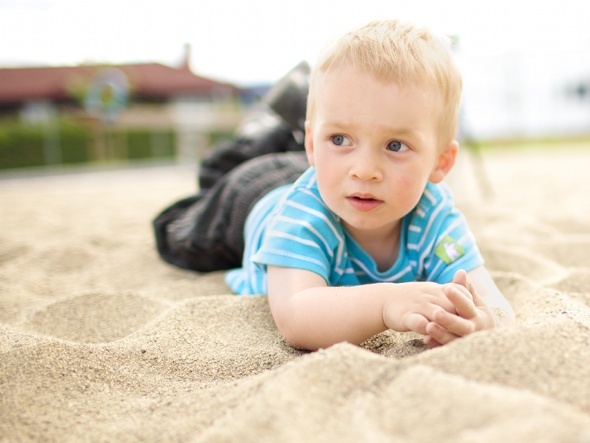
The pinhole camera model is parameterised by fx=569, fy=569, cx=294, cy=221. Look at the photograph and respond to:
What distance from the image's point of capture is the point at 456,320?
80 cm

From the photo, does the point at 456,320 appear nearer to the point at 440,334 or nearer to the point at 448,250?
the point at 440,334

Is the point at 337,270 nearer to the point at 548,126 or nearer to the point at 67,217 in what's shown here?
the point at 67,217

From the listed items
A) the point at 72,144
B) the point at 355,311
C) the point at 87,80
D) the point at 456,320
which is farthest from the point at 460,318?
the point at 87,80

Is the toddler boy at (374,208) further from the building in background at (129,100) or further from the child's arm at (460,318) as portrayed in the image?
the building in background at (129,100)

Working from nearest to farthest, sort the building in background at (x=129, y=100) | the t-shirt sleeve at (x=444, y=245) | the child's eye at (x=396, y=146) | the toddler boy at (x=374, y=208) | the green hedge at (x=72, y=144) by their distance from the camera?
the toddler boy at (x=374, y=208)
the child's eye at (x=396, y=146)
the t-shirt sleeve at (x=444, y=245)
the green hedge at (x=72, y=144)
the building in background at (x=129, y=100)

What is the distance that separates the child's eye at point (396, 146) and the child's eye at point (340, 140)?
0.24 ft

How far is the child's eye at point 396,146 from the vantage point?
1.01m

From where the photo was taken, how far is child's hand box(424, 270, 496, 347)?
80 cm

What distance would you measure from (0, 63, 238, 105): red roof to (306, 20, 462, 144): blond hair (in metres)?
13.6

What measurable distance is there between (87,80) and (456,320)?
14053mm

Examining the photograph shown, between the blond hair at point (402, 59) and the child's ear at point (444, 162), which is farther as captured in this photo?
the child's ear at point (444, 162)

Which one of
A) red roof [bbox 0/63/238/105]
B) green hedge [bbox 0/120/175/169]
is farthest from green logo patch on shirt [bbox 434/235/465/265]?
red roof [bbox 0/63/238/105]

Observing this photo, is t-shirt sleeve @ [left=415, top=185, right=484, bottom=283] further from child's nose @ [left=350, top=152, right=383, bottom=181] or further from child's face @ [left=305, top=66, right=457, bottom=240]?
child's nose @ [left=350, top=152, right=383, bottom=181]

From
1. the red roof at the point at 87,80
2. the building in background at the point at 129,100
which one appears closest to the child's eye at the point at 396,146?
the building in background at the point at 129,100
